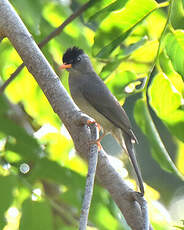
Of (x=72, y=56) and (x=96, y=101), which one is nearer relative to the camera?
(x=96, y=101)

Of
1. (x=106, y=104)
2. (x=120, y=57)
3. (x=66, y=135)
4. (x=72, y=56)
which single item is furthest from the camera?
(x=72, y=56)

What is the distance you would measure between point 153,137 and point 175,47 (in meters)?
0.35

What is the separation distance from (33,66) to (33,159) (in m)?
0.36

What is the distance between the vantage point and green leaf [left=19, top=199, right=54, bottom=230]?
174 centimetres

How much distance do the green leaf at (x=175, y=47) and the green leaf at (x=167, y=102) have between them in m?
0.10

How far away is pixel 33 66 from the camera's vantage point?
189 centimetres

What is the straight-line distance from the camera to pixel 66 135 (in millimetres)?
2266

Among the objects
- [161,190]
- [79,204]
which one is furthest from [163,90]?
[161,190]

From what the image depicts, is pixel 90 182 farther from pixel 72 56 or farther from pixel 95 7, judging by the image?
pixel 72 56

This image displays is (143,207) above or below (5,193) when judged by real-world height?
below

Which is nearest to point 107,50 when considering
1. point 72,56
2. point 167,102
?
point 167,102

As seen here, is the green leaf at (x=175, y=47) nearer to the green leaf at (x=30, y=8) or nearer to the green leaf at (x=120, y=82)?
the green leaf at (x=120, y=82)

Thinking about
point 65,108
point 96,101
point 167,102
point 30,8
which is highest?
point 30,8

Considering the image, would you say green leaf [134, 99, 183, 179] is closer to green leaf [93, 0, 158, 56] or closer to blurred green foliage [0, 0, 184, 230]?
blurred green foliage [0, 0, 184, 230]
